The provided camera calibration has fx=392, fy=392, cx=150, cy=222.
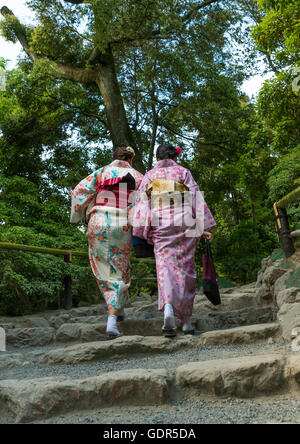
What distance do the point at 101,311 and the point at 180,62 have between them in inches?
198

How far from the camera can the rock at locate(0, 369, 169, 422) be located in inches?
66.7

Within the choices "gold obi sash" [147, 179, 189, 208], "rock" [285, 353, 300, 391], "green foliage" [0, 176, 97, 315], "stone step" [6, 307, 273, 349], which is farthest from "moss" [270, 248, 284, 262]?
"rock" [285, 353, 300, 391]

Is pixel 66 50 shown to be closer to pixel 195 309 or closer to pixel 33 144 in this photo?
pixel 33 144

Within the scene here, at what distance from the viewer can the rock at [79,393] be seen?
1.70 metres

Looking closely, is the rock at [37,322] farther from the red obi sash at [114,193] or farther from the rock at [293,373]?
the rock at [293,373]

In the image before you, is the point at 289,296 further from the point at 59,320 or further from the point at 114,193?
the point at 59,320

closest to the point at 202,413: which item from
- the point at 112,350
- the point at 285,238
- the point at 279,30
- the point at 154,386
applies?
the point at 154,386

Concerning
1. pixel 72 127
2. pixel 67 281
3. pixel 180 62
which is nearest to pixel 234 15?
pixel 180 62

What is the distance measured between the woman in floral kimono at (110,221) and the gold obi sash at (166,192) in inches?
10.3

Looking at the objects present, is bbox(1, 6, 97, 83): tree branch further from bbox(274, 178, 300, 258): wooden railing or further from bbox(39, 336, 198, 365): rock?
bbox(39, 336, 198, 365): rock

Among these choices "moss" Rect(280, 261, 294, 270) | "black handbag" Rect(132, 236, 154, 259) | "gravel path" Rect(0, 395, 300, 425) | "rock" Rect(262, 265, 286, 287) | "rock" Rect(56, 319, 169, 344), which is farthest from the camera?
"moss" Rect(280, 261, 294, 270)

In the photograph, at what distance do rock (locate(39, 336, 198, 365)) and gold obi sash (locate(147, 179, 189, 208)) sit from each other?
1.26m

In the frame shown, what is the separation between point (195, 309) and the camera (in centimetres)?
454

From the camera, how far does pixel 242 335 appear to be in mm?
2764
